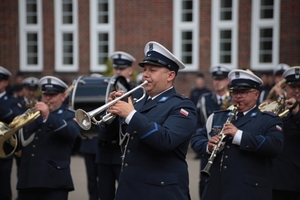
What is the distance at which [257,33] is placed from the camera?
1983cm

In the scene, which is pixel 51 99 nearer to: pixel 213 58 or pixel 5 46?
pixel 213 58

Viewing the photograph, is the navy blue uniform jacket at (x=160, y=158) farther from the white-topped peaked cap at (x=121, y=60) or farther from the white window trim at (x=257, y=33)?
the white window trim at (x=257, y=33)

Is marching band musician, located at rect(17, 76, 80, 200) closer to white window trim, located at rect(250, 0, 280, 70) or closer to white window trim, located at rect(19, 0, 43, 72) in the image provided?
white window trim, located at rect(250, 0, 280, 70)

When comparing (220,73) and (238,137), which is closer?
(238,137)

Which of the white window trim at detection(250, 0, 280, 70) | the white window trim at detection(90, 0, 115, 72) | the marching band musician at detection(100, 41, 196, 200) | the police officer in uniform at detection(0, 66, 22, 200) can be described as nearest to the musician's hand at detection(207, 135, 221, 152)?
the marching band musician at detection(100, 41, 196, 200)

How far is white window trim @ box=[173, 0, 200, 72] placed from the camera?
2028 cm

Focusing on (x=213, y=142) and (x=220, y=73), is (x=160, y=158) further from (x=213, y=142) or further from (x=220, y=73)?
(x=220, y=73)

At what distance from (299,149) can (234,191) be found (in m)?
1.51

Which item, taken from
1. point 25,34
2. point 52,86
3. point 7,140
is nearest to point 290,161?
point 52,86

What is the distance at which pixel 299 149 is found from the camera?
6.80m

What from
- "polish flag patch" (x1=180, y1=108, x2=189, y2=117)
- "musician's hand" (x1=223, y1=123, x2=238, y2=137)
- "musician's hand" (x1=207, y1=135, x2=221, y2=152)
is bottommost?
"musician's hand" (x1=207, y1=135, x2=221, y2=152)

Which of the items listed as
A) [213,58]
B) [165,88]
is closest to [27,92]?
[165,88]

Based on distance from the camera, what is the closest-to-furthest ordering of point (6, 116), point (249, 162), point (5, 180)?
point (249, 162) → point (6, 116) → point (5, 180)

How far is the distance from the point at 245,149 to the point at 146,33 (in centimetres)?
1516
